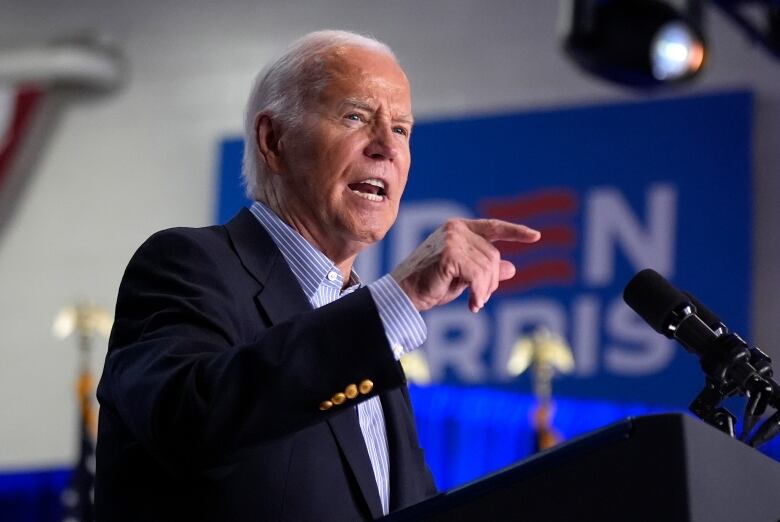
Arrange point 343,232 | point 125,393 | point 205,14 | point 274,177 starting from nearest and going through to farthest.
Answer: point 125,393, point 343,232, point 274,177, point 205,14

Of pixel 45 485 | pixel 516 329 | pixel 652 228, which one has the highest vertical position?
pixel 652 228

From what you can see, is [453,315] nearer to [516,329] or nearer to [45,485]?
[516,329]

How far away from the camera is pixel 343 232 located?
1.82 m

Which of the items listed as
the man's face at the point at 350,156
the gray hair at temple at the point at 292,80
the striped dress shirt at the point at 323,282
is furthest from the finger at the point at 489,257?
the gray hair at temple at the point at 292,80

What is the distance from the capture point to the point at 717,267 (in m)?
7.17

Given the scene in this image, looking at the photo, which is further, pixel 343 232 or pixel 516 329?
pixel 516 329

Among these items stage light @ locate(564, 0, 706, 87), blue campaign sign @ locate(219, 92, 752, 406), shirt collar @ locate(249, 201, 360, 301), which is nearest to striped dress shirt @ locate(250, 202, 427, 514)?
shirt collar @ locate(249, 201, 360, 301)

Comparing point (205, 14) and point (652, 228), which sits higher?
point (205, 14)

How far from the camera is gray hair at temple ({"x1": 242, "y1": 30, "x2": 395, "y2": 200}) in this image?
74.2 inches

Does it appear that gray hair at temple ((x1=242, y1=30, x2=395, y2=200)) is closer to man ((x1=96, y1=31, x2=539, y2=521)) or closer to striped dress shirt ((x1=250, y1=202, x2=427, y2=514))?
man ((x1=96, y1=31, x2=539, y2=521))

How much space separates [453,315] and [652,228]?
1313 millimetres

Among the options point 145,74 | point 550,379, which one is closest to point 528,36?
point 550,379

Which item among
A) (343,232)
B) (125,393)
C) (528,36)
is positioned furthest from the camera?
(528,36)

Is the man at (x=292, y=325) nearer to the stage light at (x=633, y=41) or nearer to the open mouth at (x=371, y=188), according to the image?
the open mouth at (x=371, y=188)
